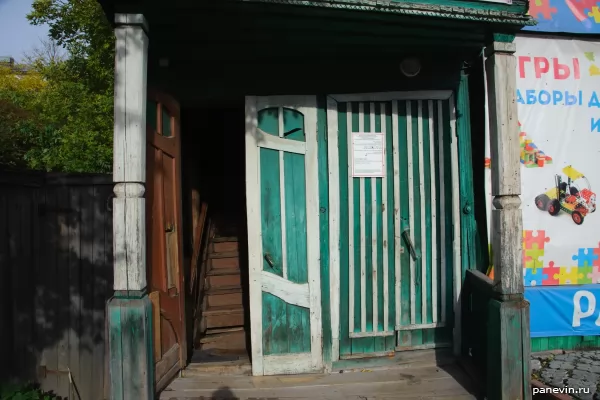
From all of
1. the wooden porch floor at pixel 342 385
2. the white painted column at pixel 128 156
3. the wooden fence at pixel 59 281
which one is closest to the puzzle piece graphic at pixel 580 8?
the wooden porch floor at pixel 342 385

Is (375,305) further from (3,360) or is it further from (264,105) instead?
(3,360)

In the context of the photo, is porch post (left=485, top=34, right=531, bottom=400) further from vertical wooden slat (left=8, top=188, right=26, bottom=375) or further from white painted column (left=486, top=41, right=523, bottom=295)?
vertical wooden slat (left=8, top=188, right=26, bottom=375)

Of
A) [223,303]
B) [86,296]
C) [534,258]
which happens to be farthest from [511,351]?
[86,296]

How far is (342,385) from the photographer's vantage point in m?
3.55

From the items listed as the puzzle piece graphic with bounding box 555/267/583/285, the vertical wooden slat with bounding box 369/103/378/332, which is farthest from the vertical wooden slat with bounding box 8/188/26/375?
the puzzle piece graphic with bounding box 555/267/583/285

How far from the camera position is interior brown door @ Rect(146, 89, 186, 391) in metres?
3.30

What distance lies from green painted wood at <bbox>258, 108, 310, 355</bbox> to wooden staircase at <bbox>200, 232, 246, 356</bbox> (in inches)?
27.9

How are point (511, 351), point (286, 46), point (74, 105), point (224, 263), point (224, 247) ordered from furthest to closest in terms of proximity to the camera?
1. point (74, 105)
2. point (224, 247)
3. point (224, 263)
4. point (286, 46)
5. point (511, 351)

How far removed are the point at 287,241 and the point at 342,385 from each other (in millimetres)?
1317

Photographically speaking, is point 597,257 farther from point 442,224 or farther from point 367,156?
point 367,156

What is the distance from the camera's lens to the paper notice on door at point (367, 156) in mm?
3842

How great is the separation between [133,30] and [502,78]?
2.71 metres

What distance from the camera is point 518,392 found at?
3062mm

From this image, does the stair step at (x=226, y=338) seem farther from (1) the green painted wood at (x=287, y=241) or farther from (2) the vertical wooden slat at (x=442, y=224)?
(2) the vertical wooden slat at (x=442, y=224)
